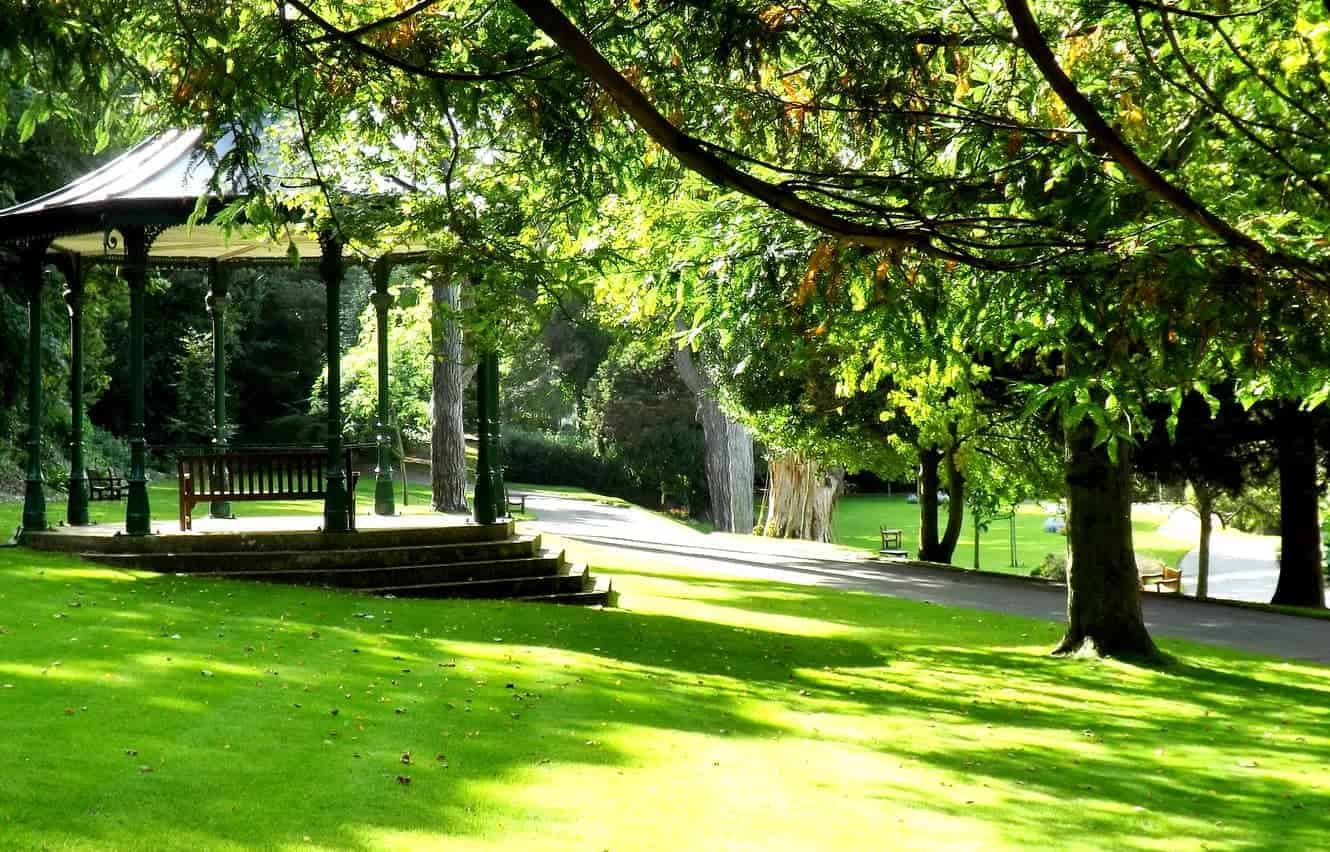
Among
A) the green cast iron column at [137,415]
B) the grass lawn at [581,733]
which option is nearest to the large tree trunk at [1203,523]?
the grass lawn at [581,733]

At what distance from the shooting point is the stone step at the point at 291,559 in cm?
1440

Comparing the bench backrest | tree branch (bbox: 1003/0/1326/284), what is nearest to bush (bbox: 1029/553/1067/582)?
the bench backrest

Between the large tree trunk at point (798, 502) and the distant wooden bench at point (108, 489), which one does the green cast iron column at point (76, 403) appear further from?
the large tree trunk at point (798, 502)

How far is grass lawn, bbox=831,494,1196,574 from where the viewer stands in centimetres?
4434

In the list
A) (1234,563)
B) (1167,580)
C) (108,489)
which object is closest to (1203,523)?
(1167,580)

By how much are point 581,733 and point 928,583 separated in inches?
552

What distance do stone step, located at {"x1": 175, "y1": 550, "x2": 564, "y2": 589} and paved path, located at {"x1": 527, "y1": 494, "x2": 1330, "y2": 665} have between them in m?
6.85

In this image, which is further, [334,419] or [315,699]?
[334,419]

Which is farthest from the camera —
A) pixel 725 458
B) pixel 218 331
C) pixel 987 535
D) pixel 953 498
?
pixel 987 535

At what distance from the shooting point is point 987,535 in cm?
5325

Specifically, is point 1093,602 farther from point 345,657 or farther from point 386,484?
point 386,484

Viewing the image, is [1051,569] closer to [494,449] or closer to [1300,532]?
[1300,532]

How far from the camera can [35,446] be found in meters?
16.1

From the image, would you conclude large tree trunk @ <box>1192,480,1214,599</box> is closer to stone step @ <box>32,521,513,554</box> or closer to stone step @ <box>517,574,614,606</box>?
stone step @ <box>517,574,614,606</box>
